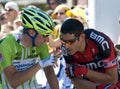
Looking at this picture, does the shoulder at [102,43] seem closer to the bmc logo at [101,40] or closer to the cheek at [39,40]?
the bmc logo at [101,40]

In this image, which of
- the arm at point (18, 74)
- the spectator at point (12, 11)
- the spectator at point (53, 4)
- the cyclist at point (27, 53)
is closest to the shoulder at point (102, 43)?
the cyclist at point (27, 53)

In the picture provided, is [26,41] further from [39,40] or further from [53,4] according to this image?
[53,4]

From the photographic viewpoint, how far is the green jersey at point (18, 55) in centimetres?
313

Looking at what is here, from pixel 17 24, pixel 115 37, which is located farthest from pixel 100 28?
pixel 17 24

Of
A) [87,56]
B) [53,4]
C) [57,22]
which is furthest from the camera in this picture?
[53,4]

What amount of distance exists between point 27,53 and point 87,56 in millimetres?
564

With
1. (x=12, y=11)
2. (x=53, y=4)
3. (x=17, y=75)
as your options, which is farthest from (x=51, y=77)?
(x=53, y=4)

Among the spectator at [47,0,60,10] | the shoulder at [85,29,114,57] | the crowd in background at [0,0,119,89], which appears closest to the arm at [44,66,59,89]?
the shoulder at [85,29,114,57]

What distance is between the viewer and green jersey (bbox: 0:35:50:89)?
313 cm

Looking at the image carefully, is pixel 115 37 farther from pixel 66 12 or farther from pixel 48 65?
pixel 48 65

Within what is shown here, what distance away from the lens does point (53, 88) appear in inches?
128

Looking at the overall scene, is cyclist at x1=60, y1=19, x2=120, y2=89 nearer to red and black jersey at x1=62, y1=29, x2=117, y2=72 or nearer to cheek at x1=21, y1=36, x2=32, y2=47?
red and black jersey at x1=62, y1=29, x2=117, y2=72

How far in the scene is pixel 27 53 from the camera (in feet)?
10.7

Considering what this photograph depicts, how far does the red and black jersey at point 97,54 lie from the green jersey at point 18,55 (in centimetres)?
29
